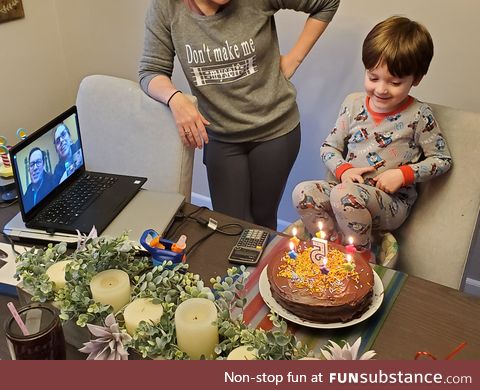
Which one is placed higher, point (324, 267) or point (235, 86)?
point (235, 86)

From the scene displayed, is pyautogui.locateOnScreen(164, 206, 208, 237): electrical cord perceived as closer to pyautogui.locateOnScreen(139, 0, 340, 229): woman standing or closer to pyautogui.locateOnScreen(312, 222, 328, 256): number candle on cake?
pyautogui.locateOnScreen(139, 0, 340, 229): woman standing

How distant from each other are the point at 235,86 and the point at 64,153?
599 millimetres

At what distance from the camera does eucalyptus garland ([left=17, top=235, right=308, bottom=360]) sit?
954 millimetres

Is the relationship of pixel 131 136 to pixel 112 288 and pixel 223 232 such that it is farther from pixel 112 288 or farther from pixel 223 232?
pixel 112 288

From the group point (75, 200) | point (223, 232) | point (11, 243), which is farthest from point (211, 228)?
point (11, 243)

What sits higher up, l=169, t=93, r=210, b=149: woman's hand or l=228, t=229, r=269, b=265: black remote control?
l=169, t=93, r=210, b=149: woman's hand

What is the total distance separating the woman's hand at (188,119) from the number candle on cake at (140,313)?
28.6 inches

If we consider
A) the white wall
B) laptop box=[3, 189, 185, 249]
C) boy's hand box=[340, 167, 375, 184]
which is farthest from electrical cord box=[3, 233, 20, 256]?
the white wall

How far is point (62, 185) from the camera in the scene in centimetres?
151

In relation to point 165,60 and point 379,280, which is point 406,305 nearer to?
point 379,280

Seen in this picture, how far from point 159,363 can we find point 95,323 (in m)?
0.20

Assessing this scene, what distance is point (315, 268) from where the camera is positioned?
1183mm

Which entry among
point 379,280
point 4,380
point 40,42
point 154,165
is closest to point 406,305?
point 379,280

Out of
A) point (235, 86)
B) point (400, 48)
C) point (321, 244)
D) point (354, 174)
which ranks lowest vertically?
point (354, 174)
